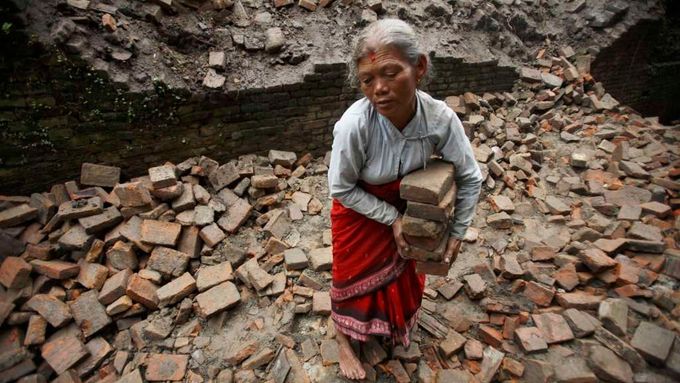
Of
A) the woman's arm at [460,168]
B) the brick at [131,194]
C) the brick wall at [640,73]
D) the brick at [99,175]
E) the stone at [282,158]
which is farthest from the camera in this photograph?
the brick wall at [640,73]

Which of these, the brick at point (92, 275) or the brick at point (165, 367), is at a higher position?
the brick at point (92, 275)

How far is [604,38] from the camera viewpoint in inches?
246

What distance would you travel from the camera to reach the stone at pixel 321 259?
317 centimetres

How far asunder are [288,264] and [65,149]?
2.35 m

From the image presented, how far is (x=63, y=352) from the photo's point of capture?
8.66 ft

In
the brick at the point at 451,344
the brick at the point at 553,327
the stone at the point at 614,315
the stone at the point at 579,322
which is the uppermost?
the stone at the point at 614,315

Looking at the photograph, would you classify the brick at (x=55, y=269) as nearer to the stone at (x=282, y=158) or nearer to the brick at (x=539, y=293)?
the stone at (x=282, y=158)

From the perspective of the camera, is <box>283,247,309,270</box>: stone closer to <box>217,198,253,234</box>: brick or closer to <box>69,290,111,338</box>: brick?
<box>217,198,253,234</box>: brick

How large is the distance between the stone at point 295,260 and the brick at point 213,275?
18.9 inches

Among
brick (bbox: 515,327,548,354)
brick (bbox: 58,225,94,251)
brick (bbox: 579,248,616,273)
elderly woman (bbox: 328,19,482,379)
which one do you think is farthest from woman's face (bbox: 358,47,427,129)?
brick (bbox: 58,225,94,251)

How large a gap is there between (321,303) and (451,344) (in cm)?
101

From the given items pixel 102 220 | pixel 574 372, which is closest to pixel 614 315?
pixel 574 372

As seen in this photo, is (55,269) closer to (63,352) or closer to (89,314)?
(89,314)

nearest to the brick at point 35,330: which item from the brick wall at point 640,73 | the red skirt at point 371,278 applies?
the red skirt at point 371,278
